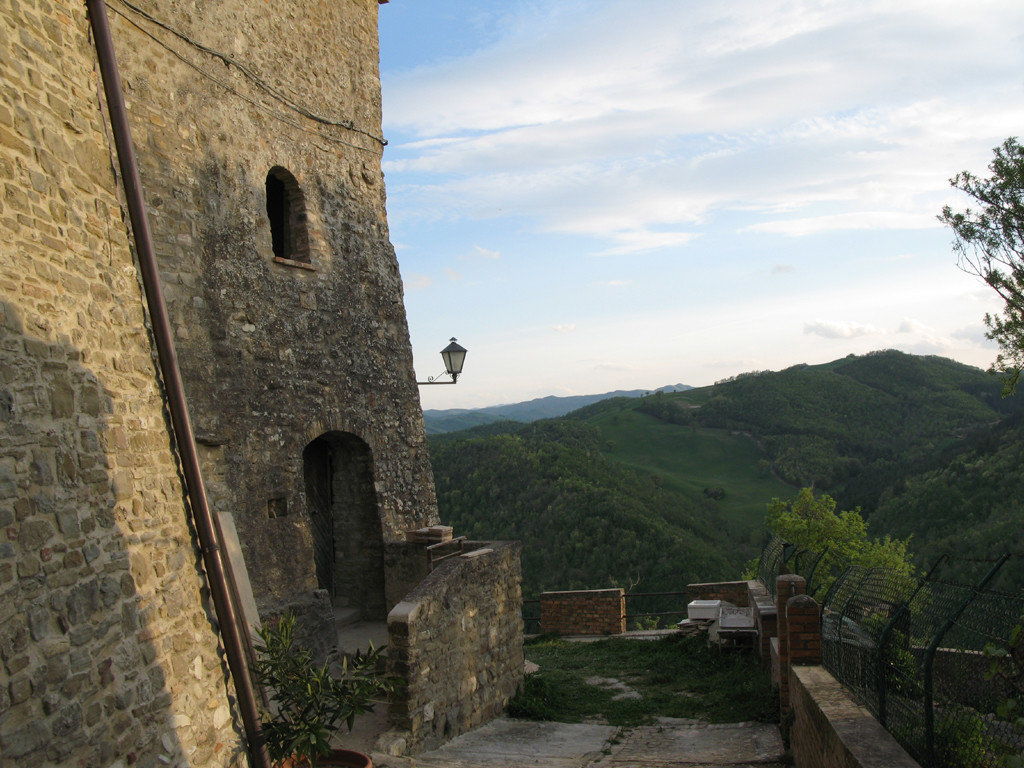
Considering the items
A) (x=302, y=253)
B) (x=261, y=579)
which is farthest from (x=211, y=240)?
(x=261, y=579)

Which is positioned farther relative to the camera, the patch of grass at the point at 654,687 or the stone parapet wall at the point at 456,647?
the patch of grass at the point at 654,687

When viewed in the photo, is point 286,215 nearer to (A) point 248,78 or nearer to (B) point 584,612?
(A) point 248,78

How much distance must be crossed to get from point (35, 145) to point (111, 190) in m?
0.76

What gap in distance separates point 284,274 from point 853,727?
680 cm

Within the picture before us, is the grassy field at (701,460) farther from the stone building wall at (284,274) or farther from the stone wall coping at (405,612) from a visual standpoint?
the stone wall coping at (405,612)

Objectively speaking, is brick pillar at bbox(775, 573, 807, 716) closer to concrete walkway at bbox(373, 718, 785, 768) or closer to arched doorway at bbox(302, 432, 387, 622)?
concrete walkway at bbox(373, 718, 785, 768)

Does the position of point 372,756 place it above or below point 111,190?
below

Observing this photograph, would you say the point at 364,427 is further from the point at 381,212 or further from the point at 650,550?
the point at 650,550

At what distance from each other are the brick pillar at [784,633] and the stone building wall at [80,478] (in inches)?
166

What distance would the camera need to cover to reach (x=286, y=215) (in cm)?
908

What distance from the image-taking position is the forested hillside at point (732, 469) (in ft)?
82.3

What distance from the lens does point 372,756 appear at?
232 inches

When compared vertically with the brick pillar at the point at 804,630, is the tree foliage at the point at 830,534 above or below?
below

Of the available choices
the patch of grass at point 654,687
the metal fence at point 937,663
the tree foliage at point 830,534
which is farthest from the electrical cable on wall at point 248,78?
the tree foliage at point 830,534
